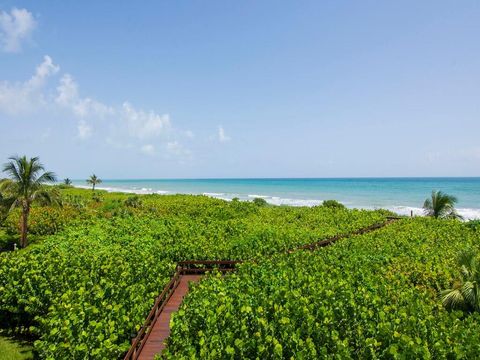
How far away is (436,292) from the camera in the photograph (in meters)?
15.4

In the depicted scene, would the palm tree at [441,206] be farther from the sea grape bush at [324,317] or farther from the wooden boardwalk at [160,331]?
the wooden boardwalk at [160,331]

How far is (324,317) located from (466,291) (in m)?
6.69

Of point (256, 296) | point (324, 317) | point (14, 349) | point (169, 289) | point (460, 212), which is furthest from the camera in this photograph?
point (460, 212)

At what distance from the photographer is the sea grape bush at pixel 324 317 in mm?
9852

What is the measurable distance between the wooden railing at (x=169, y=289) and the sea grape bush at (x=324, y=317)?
1.27 metres

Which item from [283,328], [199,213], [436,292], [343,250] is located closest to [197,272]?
[343,250]

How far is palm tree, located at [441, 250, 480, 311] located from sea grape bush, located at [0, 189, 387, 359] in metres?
10.4

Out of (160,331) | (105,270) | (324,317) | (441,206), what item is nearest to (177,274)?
(105,270)

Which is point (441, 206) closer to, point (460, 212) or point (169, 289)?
point (169, 289)

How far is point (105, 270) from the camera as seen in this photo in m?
16.3

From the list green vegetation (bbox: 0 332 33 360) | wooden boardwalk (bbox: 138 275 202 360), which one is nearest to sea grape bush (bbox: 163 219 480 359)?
wooden boardwalk (bbox: 138 275 202 360)

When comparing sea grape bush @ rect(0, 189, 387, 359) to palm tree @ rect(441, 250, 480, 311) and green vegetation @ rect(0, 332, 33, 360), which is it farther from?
palm tree @ rect(441, 250, 480, 311)

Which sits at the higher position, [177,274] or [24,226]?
[24,226]

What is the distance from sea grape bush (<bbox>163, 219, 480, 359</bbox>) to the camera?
388 inches
